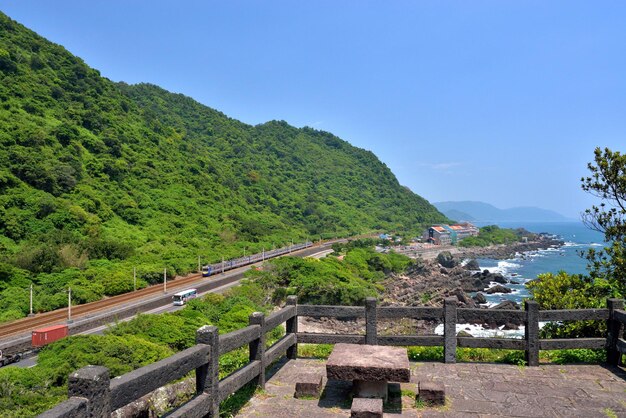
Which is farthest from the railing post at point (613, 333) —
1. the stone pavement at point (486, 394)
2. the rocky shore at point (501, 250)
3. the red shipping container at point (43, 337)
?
the rocky shore at point (501, 250)

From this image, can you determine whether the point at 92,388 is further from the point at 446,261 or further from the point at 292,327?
the point at 446,261

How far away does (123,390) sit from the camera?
3.49 meters

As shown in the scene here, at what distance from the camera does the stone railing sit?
320cm

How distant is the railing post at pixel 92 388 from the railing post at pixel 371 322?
5229mm

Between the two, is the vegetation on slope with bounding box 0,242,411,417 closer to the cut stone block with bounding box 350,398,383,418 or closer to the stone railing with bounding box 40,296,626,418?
the stone railing with bounding box 40,296,626,418

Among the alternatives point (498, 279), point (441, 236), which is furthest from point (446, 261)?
point (441, 236)

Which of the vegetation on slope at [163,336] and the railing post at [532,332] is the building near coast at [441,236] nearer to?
the vegetation on slope at [163,336]

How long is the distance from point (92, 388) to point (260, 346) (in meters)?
3.54

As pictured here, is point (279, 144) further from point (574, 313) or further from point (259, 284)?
point (574, 313)

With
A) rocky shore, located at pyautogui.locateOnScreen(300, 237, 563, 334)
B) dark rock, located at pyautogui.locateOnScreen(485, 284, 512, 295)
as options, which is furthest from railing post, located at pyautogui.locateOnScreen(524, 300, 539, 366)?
dark rock, located at pyautogui.locateOnScreen(485, 284, 512, 295)

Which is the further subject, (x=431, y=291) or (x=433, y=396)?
(x=431, y=291)

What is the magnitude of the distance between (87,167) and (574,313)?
6114cm

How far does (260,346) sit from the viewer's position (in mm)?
6469

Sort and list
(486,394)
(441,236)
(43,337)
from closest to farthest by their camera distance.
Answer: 1. (486,394)
2. (43,337)
3. (441,236)
